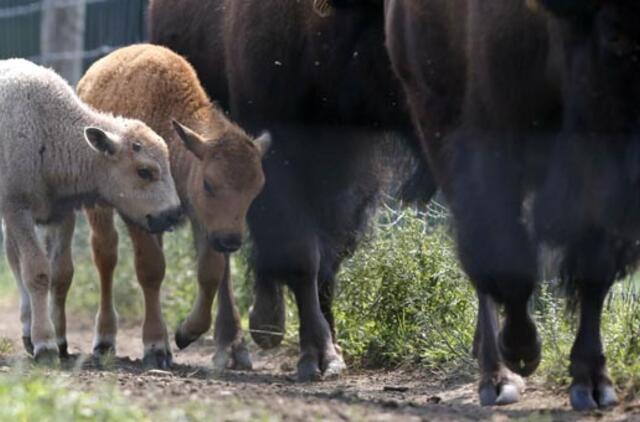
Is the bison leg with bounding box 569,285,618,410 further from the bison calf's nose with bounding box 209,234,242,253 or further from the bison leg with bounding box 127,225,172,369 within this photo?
the bison leg with bounding box 127,225,172,369

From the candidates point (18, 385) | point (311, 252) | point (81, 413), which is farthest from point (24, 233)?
point (81, 413)

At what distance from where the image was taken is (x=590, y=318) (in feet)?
19.8

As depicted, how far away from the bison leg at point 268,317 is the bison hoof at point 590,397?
2561 millimetres

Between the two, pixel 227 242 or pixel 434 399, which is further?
pixel 227 242

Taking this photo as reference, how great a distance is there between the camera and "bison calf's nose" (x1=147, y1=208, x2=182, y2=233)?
7.36m

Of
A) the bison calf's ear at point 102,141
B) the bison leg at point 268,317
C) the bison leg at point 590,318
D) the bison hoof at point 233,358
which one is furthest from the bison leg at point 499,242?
the bison hoof at point 233,358

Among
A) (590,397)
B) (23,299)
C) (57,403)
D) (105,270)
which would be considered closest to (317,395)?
(590,397)

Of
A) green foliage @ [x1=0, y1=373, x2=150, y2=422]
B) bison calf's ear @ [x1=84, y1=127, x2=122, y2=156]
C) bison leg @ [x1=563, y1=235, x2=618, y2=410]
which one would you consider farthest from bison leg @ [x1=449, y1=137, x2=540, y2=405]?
bison calf's ear @ [x1=84, y1=127, x2=122, y2=156]

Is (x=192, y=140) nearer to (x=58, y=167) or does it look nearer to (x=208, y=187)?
(x=208, y=187)

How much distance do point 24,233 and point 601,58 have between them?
3.05 meters

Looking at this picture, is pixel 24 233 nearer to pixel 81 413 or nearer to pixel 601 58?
pixel 81 413

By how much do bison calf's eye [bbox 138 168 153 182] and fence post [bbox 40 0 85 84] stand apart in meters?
6.36

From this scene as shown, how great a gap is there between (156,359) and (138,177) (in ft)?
3.06

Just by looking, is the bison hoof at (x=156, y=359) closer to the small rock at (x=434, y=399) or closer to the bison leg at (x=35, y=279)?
the bison leg at (x=35, y=279)
